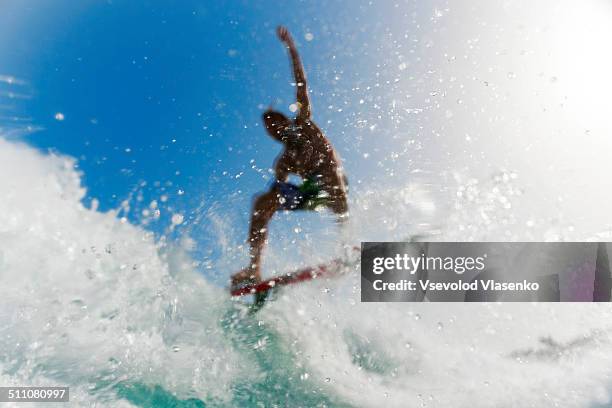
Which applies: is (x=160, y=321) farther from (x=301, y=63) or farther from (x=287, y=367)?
(x=301, y=63)

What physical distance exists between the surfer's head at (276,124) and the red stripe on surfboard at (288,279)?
0.89 meters

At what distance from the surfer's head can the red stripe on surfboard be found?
0.89m

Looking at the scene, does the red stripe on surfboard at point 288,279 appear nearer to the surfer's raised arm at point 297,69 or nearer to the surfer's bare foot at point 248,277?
the surfer's bare foot at point 248,277

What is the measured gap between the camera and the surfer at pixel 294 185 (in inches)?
123

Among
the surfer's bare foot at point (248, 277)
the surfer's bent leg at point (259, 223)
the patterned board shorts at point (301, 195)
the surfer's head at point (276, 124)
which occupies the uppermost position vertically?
the surfer's head at point (276, 124)

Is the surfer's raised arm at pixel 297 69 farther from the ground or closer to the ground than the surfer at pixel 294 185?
farther from the ground

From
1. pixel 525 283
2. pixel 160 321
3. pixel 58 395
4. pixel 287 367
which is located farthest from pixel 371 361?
pixel 58 395

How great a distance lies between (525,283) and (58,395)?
3132mm

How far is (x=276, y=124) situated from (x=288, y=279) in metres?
1.04

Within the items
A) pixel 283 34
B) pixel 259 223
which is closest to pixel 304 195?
pixel 259 223

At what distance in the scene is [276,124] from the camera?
3148 millimetres

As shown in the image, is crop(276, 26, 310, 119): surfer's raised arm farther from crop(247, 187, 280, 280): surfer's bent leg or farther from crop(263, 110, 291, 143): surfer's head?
crop(247, 187, 280, 280): surfer's bent leg

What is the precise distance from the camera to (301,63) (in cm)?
292

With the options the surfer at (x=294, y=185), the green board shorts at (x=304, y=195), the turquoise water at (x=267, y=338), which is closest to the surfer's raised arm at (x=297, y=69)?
the surfer at (x=294, y=185)
